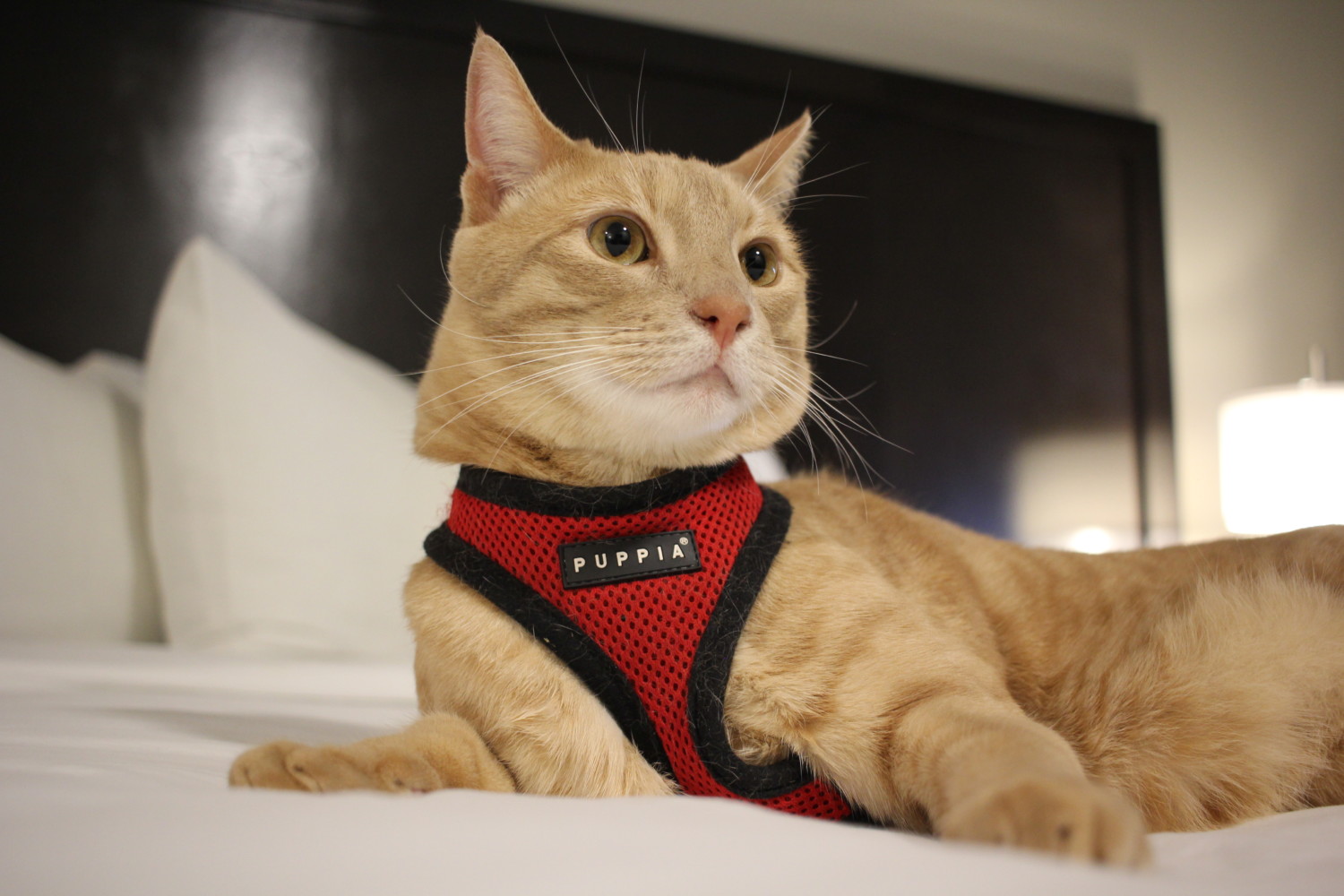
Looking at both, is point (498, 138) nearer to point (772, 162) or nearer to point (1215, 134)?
point (772, 162)

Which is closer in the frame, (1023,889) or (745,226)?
(1023,889)

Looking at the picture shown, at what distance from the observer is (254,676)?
1.48 meters

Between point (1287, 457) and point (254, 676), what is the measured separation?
3.31 meters

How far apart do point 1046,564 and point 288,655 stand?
141 cm

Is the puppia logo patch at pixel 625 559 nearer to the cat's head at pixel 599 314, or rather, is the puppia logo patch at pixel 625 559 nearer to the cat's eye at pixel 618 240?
the cat's head at pixel 599 314

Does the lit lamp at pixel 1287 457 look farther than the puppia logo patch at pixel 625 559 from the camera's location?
Yes

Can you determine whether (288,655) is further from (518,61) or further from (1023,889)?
(518,61)

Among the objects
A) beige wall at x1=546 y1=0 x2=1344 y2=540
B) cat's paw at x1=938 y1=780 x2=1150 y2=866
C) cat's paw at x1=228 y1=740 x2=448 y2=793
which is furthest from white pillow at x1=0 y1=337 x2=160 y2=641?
beige wall at x1=546 y1=0 x2=1344 y2=540

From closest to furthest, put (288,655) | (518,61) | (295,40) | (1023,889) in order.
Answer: (1023,889)
(288,655)
(295,40)
(518,61)

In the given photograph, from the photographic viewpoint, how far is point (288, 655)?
183cm

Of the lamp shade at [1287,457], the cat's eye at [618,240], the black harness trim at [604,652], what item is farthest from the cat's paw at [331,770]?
the lamp shade at [1287,457]

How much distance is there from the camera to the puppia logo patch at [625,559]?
32.8 inches

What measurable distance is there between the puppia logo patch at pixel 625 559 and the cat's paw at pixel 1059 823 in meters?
0.33

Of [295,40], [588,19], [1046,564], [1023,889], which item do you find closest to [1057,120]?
[588,19]
